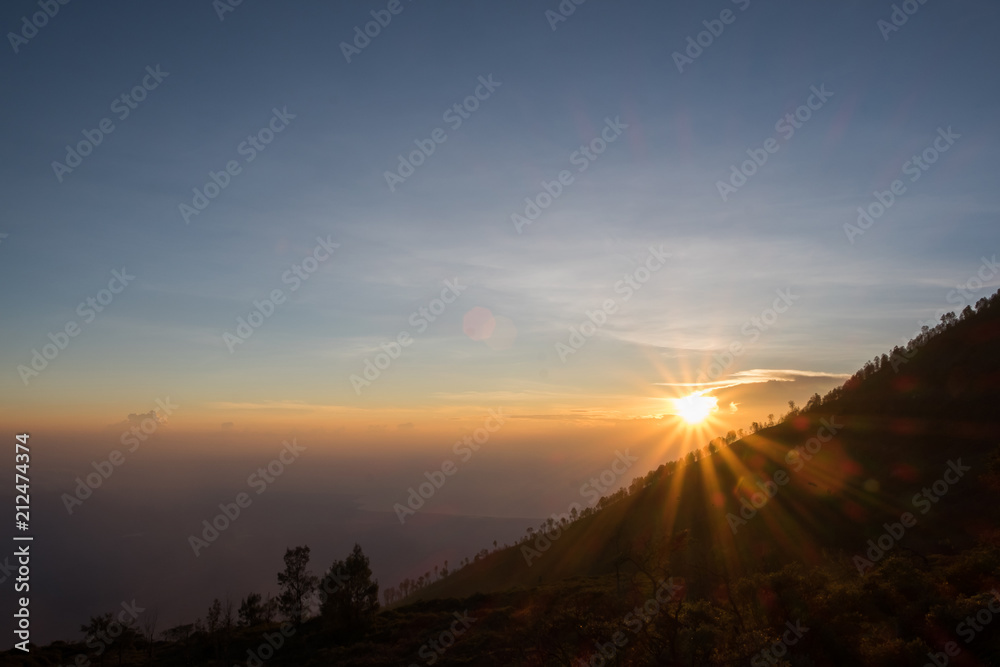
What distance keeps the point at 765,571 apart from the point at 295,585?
4554 cm

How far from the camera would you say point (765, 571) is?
117ft

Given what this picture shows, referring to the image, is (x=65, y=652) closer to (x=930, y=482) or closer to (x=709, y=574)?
(x=709, y=574)

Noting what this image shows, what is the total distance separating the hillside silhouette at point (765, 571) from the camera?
688 inches

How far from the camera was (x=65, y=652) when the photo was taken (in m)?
40.7

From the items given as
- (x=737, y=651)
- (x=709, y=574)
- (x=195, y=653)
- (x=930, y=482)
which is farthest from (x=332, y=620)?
(x=930, y=482)

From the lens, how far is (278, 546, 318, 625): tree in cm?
5306

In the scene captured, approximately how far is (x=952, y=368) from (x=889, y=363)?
29.1 m
